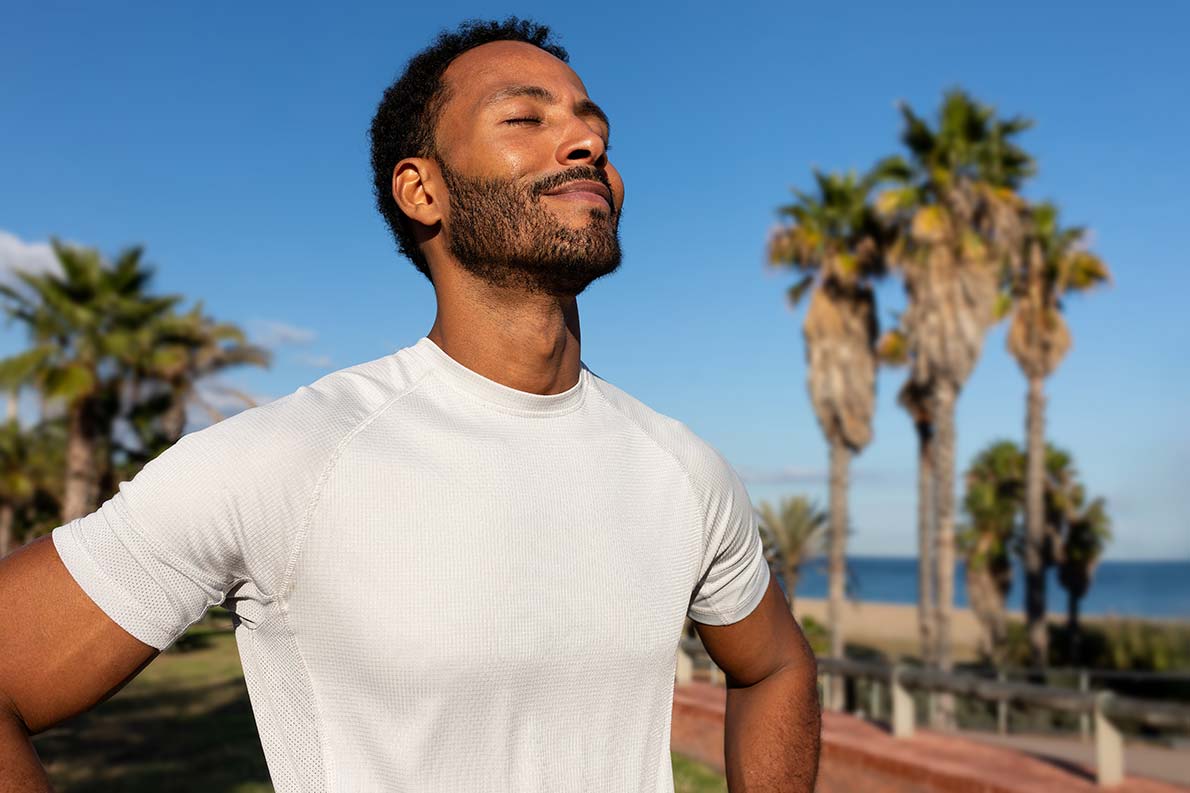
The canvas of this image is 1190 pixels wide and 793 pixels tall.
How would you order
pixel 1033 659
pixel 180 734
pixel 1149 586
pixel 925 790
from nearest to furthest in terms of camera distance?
pixel 925 790, pixel 180 734, pixel 1033 659, pixel 1149 586

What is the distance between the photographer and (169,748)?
38.6 feet

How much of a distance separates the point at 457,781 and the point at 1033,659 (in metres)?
29.1

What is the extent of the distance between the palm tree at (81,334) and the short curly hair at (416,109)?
24.4m

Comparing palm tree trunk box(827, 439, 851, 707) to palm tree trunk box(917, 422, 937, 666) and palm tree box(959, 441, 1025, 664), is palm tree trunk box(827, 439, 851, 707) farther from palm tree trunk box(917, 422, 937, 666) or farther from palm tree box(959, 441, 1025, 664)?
palm tree box(959, 441, 1025, 664)

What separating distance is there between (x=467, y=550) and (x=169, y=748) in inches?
464

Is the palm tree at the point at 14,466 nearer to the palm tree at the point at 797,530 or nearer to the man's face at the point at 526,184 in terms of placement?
the palm tree at the point at 797,530

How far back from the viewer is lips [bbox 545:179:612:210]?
1.84m

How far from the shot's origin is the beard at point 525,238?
1.81m

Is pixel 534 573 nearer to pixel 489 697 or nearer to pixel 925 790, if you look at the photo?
pixel 489 697

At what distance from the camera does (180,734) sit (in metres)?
12.8

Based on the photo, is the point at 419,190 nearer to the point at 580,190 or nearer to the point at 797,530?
the point at 580,190

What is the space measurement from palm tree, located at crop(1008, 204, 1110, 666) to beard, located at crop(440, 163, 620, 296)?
86.8 ft

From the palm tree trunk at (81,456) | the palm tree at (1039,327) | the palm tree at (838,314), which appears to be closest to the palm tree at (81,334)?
the palm tree trunk at (81,456)

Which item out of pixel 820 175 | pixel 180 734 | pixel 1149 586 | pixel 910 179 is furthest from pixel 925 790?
pixel 1149 586
